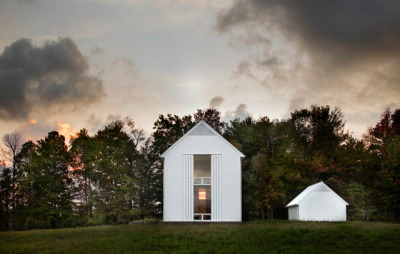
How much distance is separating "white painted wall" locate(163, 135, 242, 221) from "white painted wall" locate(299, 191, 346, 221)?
7410 millimetres

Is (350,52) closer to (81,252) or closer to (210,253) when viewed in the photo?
(210,253)

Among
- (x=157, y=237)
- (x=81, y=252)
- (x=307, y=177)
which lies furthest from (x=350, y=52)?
(x=81, y=252)

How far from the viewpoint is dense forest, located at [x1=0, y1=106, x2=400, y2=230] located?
4856 cm

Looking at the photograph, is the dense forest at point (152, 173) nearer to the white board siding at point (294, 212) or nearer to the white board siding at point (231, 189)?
the white board siding at point (294, 212)

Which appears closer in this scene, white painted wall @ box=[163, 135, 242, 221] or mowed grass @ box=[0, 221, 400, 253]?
mowed grass @ box=[0, 221, 400, 253]

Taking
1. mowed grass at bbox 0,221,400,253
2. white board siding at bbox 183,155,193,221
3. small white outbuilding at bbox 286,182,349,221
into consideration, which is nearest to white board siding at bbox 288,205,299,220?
small white outbuilding at bbox 286,182,349,221

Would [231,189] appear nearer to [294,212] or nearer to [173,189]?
[173,189]

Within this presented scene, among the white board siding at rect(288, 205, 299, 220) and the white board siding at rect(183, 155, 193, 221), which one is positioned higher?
the white board siding at rect(183, 155, 193, 221)

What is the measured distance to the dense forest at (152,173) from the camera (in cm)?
4856

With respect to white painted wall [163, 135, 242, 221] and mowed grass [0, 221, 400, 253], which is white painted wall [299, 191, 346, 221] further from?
mowed grass [0, 221, 400, 253]

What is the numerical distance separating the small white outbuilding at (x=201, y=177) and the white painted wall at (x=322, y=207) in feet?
24.3

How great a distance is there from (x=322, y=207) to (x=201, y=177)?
40.5 feet

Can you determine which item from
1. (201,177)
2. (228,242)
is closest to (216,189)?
(201,177)

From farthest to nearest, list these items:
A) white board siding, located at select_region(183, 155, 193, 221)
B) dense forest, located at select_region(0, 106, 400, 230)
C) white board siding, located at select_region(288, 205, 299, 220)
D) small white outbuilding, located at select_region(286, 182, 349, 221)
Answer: dense forest, located at select_region(0, 106, 400, 230)
white board siding, located at select_region(288, 205, 299, 220)
small white outbuilding, located at select_region(286, 182, 349, 221)
white board siding, located at select_region(183, 155, 193, 221)
